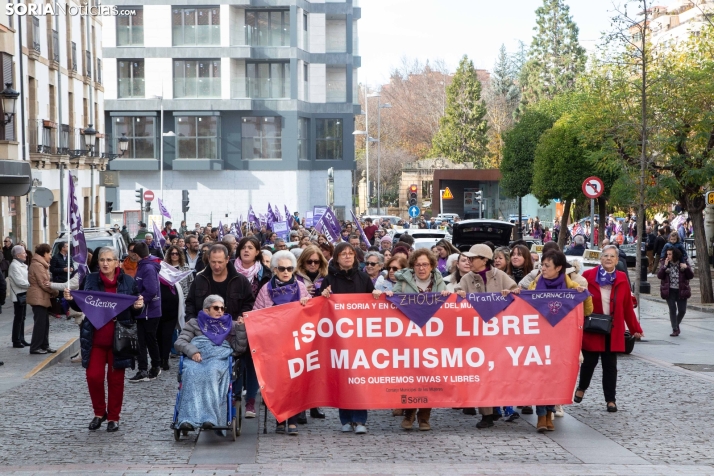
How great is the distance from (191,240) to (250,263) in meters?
4.63

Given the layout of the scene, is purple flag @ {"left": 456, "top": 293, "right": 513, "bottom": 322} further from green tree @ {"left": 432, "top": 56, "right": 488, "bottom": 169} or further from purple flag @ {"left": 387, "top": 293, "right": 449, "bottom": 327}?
green tree @ {"left": 432, "top": 56, "right": 488, "bottom": 169}

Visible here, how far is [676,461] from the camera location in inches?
360

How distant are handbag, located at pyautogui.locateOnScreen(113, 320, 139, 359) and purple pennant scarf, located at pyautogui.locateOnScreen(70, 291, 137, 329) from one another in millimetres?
121

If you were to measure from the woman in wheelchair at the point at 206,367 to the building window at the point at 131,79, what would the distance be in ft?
173

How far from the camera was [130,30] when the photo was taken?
6100 cm

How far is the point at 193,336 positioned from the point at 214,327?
8.3 inches

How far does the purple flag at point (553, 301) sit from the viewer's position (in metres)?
10.6

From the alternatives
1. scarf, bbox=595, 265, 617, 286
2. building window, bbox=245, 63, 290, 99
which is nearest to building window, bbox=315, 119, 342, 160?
building window, bbox=245, 63, 290, 99

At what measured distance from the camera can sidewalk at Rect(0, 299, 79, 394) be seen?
14.3 m

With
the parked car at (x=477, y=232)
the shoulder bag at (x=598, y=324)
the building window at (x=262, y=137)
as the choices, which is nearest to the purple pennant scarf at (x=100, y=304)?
the shoulder bag at (x=598, y=324)

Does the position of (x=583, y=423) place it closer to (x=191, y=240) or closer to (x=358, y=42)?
(x=191, y=240)

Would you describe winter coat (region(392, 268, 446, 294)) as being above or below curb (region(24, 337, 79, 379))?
above

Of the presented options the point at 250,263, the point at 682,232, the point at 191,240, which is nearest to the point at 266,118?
the point at 682,232

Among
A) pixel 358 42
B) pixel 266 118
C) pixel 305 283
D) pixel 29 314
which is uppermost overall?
pixel 358 42
